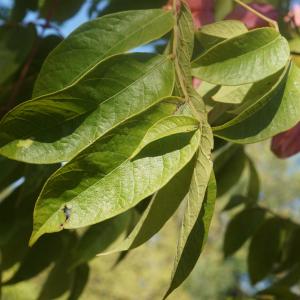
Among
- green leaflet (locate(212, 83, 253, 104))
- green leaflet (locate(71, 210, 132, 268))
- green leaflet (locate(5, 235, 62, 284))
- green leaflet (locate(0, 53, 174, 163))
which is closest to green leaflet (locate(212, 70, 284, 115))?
green leaflet (locate(212, 83, 253, 104))

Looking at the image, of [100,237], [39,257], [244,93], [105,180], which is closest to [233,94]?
[244,93]

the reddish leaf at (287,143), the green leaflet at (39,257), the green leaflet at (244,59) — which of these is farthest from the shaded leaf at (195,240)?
the green leaflet at (39,257)

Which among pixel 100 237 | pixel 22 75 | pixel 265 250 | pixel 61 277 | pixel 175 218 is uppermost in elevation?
pixel 22 75

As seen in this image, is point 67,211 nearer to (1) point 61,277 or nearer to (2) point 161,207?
(2) point 161,207

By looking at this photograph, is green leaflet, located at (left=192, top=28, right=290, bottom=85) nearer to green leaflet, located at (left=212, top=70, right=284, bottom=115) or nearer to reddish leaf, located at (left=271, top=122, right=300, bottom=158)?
green leaflet, located at (left=212, top=70, right=284, bottom=115)

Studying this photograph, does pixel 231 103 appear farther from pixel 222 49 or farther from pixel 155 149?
pixel 155 149

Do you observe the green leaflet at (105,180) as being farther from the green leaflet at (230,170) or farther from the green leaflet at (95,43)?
the green leaflet at (230,170)

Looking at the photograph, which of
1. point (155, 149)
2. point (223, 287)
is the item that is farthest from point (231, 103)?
point (223, 287)

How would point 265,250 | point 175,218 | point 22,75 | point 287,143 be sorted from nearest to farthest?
point 287,143
point 22,75
point 265,250
point 175,218
